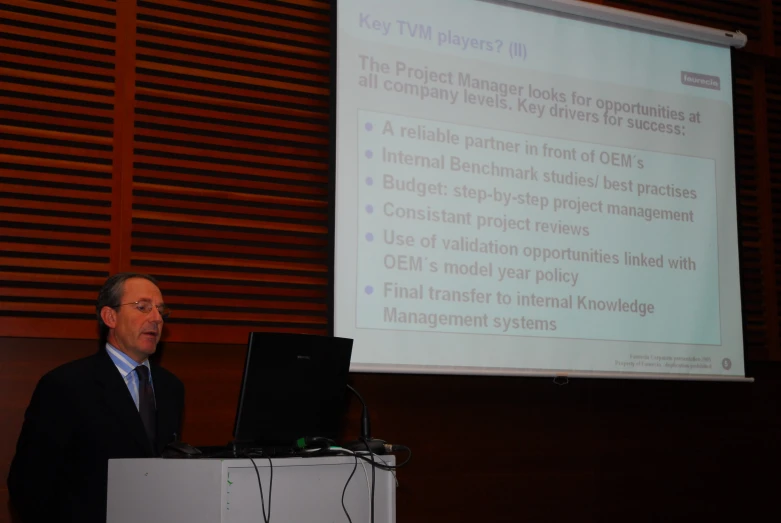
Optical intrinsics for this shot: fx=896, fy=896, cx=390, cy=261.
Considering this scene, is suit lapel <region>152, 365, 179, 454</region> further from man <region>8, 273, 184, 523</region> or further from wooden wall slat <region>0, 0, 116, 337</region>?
wooden wall slat <region>0, 0, 116, 337</region>

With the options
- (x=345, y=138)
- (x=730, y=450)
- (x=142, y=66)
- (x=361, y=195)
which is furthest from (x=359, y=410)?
(x=730, y=450)

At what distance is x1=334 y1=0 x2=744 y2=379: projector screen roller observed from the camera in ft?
13.0

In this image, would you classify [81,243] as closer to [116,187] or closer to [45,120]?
[116,187]

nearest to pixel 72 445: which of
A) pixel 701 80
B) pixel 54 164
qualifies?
pixel 54 164

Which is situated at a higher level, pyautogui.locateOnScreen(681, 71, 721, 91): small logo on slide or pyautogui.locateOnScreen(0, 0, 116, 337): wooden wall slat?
pyautogui.locateOnScreen(681, 71, 721, 91): small logo on slide

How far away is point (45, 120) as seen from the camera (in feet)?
11.9

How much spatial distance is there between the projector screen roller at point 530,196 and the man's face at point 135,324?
96cm

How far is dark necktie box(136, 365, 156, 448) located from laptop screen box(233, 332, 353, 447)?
676 millimetres

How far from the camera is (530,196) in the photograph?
430cm

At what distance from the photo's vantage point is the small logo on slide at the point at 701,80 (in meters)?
4.78

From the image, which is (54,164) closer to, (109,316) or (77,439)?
(109,316)

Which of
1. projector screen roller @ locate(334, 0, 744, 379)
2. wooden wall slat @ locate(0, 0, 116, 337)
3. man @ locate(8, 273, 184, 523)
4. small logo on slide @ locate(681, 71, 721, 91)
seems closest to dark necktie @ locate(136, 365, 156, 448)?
man @ locate(8, 273, 184, 523)

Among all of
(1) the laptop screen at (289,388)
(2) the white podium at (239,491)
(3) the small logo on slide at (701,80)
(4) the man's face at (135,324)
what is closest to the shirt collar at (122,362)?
(4) the man's face at (135,324)

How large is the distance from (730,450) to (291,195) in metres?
2.73
